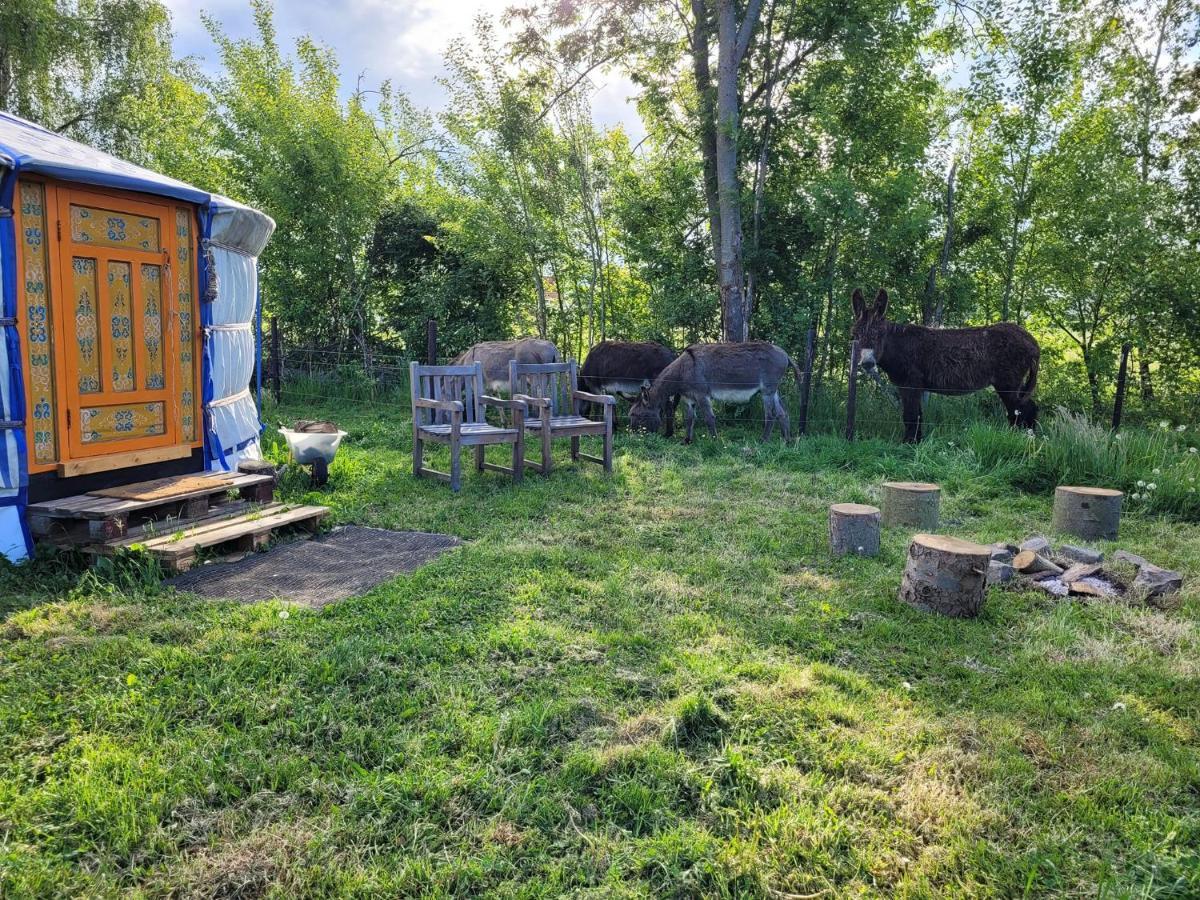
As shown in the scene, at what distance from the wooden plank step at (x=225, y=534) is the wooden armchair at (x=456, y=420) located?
119 cm

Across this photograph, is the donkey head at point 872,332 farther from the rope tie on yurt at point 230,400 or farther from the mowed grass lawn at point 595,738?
the rope tie on yurt at point 230,400

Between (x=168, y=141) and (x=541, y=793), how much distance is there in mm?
13648

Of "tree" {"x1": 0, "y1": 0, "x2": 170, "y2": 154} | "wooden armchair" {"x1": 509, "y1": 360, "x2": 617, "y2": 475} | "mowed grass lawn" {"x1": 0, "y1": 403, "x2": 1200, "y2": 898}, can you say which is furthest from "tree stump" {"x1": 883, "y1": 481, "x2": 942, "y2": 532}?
"tree" {"x1": 0, "y1": 0, "x2": 170, "y2": 154}

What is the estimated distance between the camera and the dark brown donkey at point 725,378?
760 cm

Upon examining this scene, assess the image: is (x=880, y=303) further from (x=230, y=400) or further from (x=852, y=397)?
(x=230, y=400)

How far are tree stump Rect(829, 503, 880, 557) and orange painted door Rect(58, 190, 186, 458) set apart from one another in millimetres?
4343

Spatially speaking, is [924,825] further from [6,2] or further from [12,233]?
[6,2]

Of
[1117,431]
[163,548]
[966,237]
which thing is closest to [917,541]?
[163,548]

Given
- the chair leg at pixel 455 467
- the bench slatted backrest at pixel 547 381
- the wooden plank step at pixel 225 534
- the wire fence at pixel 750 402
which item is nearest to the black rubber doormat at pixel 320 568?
the wooden plank step at pixel 225 534

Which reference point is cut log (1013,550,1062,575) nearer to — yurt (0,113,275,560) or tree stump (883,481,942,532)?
tree stump (883,481,942,532)

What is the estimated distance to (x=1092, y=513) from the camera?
457 cm

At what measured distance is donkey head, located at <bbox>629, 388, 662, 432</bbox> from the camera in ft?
26.1

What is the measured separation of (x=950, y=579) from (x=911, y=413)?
4590 millimetres

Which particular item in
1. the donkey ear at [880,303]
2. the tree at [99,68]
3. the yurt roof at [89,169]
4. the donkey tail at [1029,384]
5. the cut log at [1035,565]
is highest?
the tree at [99,68]
